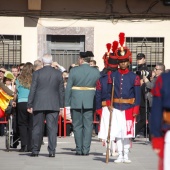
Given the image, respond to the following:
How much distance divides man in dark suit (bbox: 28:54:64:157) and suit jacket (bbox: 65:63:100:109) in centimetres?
51

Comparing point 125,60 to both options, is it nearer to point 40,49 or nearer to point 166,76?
point 166,76

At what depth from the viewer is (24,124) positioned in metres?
15.8

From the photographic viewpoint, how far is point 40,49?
78.6 ft

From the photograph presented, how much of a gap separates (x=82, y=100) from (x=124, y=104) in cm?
167

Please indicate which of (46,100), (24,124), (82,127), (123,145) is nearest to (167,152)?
(123,145)

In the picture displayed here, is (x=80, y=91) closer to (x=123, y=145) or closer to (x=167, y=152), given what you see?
(x=123, y=145)

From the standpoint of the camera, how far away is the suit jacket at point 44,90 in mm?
14711

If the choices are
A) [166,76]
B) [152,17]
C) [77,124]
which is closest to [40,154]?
[77,124]

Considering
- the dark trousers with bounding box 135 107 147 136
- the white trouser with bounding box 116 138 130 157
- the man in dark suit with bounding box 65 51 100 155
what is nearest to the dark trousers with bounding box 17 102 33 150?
the man in dark suit with bounding box 65 51 100 155

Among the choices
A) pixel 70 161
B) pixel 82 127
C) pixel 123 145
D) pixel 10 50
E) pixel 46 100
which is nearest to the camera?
pixel 123 145

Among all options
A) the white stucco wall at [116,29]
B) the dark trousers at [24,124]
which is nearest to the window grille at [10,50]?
the white stucco wall at [116,29]

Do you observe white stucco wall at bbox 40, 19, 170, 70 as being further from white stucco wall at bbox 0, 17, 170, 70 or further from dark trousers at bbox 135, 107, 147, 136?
dark trousers at bbox 135, 107, 147, 136

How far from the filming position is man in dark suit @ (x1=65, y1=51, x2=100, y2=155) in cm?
1540

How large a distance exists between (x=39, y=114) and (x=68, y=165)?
5.00 ft
